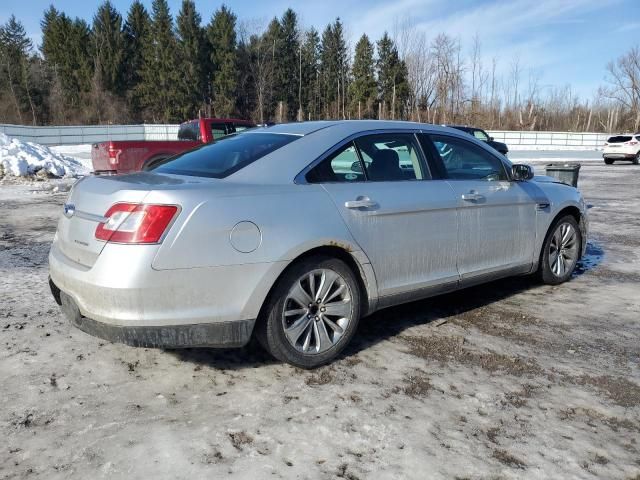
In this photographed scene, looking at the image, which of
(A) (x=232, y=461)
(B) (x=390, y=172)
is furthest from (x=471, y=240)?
(A) (x=232, y=461)

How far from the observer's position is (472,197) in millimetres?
4324

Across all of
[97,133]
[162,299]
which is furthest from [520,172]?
[97,133]

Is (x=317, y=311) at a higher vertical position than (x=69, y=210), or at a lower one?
lower

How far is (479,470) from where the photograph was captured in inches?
Answer: 97.2

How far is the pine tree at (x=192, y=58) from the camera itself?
5925 cm

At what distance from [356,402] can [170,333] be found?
1.08 m

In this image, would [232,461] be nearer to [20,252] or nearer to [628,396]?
[628,396]

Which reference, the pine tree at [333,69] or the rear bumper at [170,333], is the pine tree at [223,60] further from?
the rear bumper at [170,333]

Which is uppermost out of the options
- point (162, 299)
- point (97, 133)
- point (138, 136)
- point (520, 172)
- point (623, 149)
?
point (97, 133)

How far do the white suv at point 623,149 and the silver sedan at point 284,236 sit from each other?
27.4 metres

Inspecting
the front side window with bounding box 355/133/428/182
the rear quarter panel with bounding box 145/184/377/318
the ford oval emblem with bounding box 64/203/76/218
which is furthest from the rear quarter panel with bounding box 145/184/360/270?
the ford oval emblem with bounding box 64/203/76/218

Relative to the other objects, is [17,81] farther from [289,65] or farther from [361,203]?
[361,203]

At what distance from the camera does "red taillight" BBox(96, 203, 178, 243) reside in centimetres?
291

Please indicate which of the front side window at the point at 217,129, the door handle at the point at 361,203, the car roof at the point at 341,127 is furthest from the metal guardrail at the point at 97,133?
the door handle at the point at 361,203
